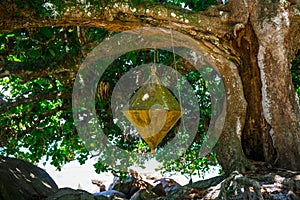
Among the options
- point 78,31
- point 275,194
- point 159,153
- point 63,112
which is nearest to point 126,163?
point 159,153

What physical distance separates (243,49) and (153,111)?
1.38 metres

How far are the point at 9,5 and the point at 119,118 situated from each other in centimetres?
315

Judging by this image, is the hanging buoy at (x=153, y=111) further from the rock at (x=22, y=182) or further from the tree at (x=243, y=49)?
the rock at (x=22, y=182)

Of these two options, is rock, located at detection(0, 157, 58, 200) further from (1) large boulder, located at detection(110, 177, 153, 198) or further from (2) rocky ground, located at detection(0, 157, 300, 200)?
(1) large boulder, located at detection(110, 177, 153, 198)

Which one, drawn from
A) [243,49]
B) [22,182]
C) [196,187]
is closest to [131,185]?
[22,182]

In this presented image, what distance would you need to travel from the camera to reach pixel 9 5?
12.0 feet

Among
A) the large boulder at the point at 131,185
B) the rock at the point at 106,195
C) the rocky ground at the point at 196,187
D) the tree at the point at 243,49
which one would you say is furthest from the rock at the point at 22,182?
the large boulder at the point at 131,185

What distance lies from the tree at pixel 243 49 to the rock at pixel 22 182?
1653 mm

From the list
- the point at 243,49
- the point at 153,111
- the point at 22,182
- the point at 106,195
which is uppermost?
the point at 243,49

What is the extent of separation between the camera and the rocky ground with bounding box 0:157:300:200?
3.29 meters

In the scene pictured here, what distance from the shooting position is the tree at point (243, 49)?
155 inches

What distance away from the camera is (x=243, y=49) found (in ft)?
14.8

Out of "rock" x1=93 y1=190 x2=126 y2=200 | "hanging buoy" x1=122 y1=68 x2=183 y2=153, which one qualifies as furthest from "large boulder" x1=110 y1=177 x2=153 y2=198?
"hanging buoy" x1=122 y1=68 x2=183 y2=153

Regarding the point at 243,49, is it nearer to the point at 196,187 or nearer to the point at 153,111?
the point at 153,111
